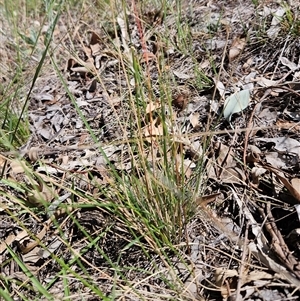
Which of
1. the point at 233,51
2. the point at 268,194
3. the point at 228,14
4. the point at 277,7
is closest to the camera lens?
the point at 268,194

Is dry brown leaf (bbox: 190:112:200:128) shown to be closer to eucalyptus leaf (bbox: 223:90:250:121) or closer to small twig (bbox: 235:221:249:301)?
eucalyptus leaf (bbox: 223:90:250:121)

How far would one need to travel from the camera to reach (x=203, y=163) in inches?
50.5

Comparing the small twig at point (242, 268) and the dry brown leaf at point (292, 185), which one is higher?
the dry brown leaf at point (292, 185)

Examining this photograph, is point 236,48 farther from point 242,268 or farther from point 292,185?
point 242,268

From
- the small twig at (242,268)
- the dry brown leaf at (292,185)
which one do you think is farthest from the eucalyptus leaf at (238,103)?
the small twig at (242,268)

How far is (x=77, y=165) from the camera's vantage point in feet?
4.90

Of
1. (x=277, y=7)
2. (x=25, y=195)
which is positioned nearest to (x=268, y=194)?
(x=25, y=195)

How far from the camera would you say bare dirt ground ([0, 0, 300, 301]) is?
103cm

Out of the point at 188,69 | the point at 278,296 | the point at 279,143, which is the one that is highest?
the point at 188,69

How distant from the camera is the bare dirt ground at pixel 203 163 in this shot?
1034 millimetres

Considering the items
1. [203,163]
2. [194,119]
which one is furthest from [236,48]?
[203,163]

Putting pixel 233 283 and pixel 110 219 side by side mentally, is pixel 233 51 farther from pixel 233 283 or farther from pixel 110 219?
pixel 233 283

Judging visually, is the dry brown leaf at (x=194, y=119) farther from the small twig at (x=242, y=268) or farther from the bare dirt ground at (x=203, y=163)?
the small twig at (x=242, y=268)

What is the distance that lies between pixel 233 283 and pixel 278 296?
10 cm
